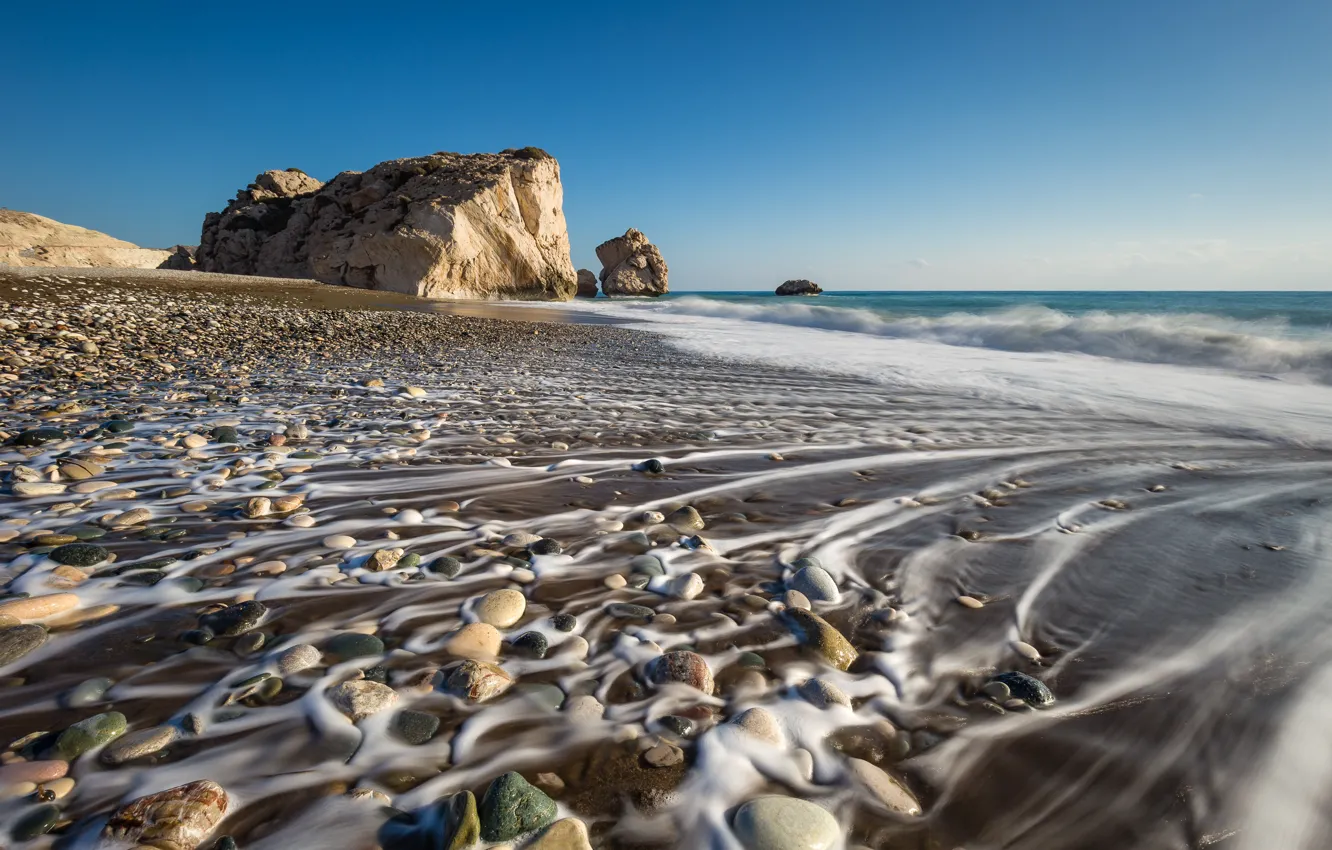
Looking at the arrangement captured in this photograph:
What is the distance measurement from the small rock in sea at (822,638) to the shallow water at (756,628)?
1.5 inches

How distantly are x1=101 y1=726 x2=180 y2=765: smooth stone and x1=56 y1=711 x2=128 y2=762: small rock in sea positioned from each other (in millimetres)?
28

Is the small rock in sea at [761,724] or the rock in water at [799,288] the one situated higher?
the rock in water at [799,288]

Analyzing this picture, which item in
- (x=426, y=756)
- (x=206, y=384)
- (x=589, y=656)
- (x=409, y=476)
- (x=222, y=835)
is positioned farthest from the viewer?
(x=206, y=384)

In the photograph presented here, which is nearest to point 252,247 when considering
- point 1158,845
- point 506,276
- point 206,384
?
point 506,276

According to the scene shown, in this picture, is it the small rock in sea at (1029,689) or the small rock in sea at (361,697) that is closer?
the small rock in sea at (361,697)

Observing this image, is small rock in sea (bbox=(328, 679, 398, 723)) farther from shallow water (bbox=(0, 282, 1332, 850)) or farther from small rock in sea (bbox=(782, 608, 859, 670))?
small rock in sea (bbox=(782, 608, 859, 670))

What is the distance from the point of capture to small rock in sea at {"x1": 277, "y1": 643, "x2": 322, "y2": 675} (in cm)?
130

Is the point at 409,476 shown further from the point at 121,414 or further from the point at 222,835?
the point at 121,414

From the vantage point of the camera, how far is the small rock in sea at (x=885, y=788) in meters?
1.01

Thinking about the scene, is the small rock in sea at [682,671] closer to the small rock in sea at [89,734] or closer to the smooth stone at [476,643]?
the smooth stone at [476,643]

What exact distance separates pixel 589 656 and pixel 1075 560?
180cm

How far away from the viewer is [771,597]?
172 centimetres

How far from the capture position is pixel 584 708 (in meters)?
1.22

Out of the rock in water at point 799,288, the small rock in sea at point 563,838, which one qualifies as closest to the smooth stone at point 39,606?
the small rock in sea at point 563,838
